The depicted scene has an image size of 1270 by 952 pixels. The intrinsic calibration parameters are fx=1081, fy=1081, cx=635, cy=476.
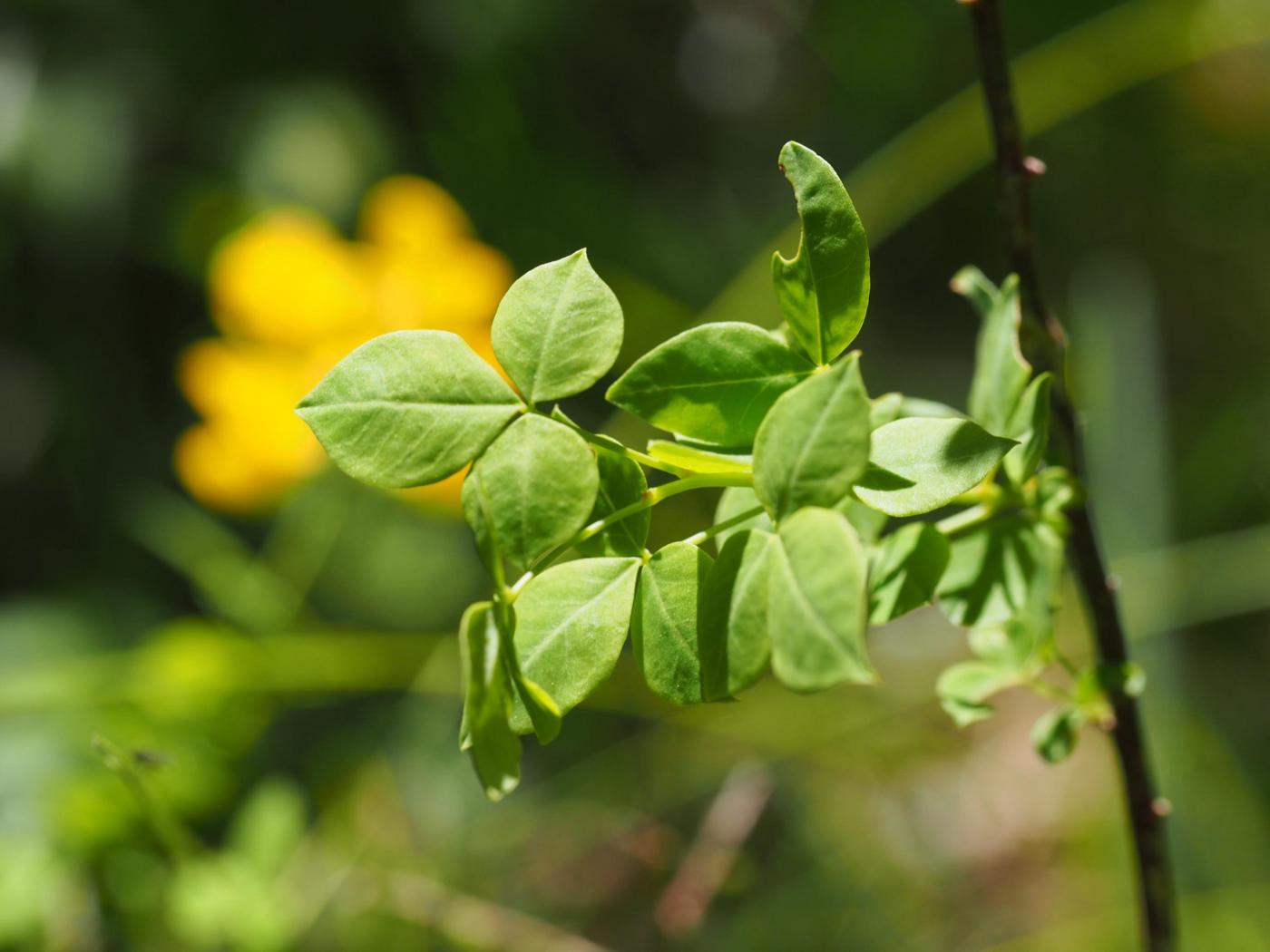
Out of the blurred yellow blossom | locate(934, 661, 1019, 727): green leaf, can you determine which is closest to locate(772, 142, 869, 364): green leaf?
locate(934, 661, 1019, 727): green leaf

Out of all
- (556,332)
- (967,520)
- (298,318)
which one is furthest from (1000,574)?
(298,318)

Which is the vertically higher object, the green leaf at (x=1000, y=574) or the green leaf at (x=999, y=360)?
the green leaf at (x=999, y=360)

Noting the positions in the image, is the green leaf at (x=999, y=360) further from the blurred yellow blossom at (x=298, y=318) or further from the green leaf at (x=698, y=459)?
the blurred yellow blossom at (x=298, y=318)

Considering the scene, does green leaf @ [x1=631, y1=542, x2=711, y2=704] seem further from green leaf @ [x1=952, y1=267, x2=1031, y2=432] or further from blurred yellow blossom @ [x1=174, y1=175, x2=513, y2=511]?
blurred yellow blossom @ [x1=174, y1=175, x2=513, y2=511]

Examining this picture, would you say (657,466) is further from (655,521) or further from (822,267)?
(655,521)

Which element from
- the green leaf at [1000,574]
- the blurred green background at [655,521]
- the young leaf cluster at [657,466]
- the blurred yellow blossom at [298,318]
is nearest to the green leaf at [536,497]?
the young leaf cluster at [657,466]
